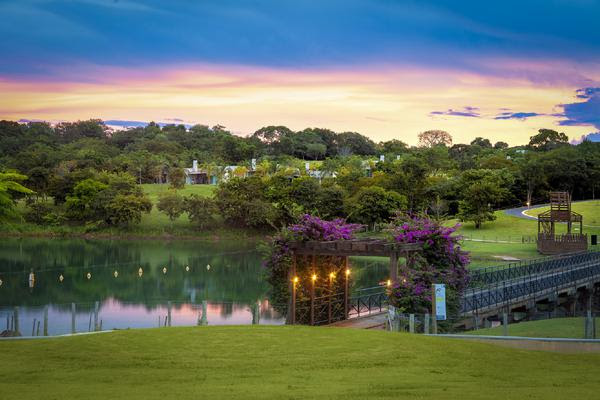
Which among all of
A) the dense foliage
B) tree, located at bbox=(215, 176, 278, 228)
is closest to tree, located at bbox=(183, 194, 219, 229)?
tree, located at bbox=(215, 176, 278, 228)

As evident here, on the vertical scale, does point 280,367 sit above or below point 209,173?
below

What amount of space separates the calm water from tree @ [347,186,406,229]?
1242 cm

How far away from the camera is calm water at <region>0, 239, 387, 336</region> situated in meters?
24.7

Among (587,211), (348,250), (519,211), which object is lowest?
(348,250)

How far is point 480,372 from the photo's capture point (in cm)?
1370

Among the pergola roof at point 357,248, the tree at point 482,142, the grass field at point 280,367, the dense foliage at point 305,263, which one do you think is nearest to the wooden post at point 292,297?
the dense foliage at point 305,263

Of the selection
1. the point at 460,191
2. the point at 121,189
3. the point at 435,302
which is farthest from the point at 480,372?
the point at 121,189

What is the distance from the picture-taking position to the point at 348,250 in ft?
77.4

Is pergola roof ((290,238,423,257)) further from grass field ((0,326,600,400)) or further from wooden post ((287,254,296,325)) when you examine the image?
grass field ((0,326,600,400))

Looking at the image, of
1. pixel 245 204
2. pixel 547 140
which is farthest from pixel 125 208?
pixel 547 140

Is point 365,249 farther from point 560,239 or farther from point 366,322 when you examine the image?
point 560,239

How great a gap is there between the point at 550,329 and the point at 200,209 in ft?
205

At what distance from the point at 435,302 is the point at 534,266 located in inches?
770

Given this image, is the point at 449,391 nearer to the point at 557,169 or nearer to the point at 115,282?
the point at 115,282
